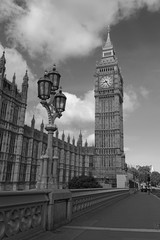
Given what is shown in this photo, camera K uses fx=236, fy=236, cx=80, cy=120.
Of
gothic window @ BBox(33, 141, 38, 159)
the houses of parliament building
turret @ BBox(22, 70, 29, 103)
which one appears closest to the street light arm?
the houses of parliament building

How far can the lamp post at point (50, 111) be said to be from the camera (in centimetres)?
813

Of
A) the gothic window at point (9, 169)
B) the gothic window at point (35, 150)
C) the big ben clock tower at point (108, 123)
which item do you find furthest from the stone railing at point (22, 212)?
the big ben clock tower at point (108, 123)

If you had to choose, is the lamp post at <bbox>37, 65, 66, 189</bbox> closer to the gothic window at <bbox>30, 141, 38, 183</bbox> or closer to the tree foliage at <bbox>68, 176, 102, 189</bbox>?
the tree foliage at <bbox>68, 176, 102, 189</bbox>

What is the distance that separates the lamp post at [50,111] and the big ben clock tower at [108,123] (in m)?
76.1

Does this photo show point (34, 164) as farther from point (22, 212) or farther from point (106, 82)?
point (22, 212)

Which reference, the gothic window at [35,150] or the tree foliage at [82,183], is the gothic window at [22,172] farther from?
the tree foliage at [82,183]

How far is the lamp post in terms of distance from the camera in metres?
8.13

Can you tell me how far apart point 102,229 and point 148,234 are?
143 cm

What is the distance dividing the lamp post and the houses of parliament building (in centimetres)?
3590

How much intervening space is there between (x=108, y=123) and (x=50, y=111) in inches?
3242

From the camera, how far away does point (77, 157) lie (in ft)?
293

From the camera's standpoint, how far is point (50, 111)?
31.2 ft

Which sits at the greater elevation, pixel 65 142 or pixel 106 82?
pixel 106 82

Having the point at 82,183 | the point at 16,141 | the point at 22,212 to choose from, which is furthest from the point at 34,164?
the point at 22,212
